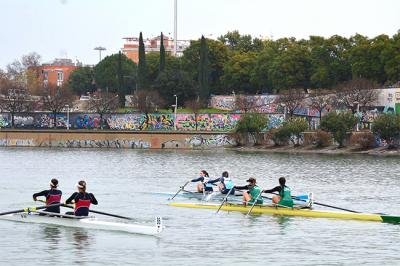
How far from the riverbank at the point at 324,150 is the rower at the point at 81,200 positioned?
6085 cm

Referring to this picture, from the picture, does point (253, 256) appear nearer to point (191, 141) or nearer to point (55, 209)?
point (55, 209)

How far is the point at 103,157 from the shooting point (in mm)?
90562

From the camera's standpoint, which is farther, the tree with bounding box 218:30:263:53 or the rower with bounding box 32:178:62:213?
the tree with bounding box 218:30:263:53

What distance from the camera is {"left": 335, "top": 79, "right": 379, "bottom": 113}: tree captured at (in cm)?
10643

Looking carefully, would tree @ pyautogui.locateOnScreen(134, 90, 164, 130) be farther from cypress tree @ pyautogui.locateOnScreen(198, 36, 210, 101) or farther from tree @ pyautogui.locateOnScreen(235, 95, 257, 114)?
tree @ pyautogui.locateOnScreen(235, 95, 257, 114)

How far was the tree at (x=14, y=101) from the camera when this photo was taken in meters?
125

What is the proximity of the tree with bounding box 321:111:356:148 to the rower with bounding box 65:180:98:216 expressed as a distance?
61073 millimetres

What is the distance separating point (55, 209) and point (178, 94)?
92.2m

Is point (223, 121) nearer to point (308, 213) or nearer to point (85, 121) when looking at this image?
point (85, 121)

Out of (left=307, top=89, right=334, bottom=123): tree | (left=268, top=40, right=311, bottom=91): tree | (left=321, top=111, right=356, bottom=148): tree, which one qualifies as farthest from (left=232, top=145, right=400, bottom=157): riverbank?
(left=268, top=40, right=311, bottom=91): tree

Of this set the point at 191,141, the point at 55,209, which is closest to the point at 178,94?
the point at 191,141

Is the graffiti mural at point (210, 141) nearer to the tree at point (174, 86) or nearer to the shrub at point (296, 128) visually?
the shrub at point (296, 128)

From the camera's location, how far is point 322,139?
Answer: 9656 centimetres

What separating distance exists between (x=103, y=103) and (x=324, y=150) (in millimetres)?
39086
